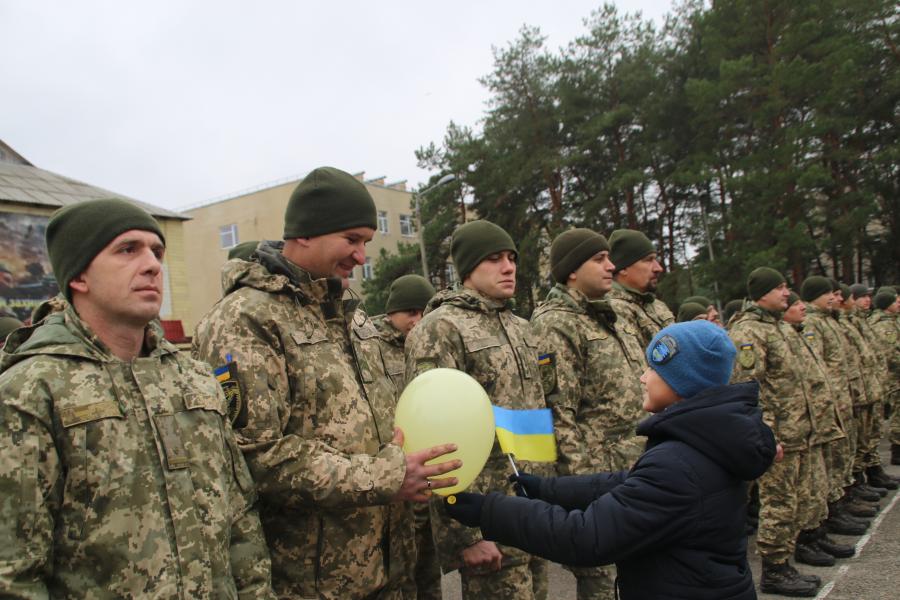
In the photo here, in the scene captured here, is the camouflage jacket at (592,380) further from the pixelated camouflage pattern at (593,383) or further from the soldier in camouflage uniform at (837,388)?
the soldier in camouflage uniform at (837,388)

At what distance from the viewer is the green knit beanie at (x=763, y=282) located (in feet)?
20.3

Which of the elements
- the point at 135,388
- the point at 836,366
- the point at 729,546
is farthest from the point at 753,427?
the point at 836,366

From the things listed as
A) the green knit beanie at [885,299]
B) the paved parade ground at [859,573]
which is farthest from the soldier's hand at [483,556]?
the green knit beanie at [885,299]

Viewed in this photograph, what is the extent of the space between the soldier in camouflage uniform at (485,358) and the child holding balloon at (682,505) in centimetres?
77

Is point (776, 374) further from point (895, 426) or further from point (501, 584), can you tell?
point (895, 426)

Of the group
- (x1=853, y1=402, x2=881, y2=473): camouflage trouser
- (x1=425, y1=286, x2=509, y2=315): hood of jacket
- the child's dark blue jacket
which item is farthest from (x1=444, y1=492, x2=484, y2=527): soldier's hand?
(x1=853, y1=402, x2=881, y2=473): camouflage trouser

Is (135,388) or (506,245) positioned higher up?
(506,245)

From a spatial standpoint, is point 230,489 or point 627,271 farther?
point 627,271

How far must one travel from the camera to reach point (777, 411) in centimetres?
577

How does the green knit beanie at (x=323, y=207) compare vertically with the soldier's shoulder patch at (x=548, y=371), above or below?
above

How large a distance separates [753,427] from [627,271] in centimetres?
334

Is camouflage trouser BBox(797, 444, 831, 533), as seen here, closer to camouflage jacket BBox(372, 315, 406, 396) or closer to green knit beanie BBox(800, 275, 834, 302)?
green knit beanie BBox(800, 275, 834, 302)

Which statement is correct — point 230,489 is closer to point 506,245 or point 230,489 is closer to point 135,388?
point 135,388

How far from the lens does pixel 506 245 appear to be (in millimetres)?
3662
